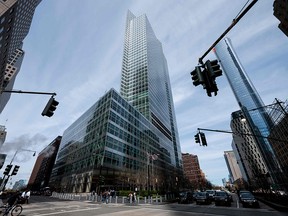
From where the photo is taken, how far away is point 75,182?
55219 millimetres

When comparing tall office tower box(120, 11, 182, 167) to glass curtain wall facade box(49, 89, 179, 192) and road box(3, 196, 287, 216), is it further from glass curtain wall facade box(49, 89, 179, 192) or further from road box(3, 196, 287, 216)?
road box(3, 196, 287, 216)

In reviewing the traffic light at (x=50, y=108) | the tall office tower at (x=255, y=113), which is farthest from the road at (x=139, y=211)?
the tall office tower at (x=255, y=113)

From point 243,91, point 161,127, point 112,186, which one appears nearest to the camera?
point 112,186

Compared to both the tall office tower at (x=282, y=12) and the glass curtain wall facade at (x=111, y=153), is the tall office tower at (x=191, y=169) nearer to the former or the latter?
the glass curtain wall facade at (x=111, y=153)

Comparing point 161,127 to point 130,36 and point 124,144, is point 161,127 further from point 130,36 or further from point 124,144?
point 130,36

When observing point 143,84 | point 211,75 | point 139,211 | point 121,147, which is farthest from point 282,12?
point 143,84

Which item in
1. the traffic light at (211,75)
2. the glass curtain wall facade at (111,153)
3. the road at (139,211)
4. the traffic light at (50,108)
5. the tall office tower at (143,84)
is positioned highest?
the tall office tower at (143,84)

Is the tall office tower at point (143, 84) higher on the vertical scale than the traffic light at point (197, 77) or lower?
higher

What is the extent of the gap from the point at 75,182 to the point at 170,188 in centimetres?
4999

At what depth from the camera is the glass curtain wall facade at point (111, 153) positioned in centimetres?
4862

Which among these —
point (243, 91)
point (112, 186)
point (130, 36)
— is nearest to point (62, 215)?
point (112, 186)

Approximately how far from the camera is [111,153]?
51.0 meters

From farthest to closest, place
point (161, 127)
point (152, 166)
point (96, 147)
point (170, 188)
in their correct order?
point (161, 127)
point (170, 188)
point (152, 166)
point (96, 147)

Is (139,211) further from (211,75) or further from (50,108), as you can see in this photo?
(211,75)
